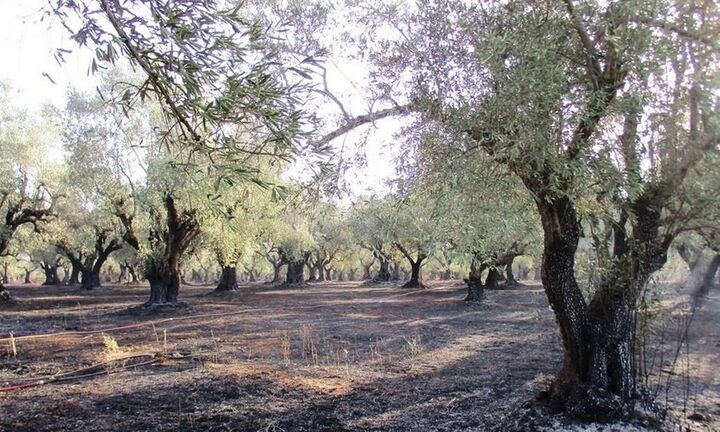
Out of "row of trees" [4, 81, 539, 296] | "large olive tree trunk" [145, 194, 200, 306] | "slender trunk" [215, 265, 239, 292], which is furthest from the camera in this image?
"slender trunk" [215, 265, 239, 292]

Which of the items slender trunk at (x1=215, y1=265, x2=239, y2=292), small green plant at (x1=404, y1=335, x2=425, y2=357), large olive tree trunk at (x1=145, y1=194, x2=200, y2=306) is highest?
large olive tree trunk at (x1=145, y1=194, x2=200, y2=306)

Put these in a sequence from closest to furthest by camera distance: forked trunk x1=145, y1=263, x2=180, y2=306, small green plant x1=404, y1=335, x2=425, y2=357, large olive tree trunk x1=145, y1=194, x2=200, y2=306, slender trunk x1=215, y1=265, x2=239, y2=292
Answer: small green plant x1=404, y1=335, x2=425, y2=357 < large olive tree trunk x1=145, y1=194, x2=200, y2=306 < forked trunk x1=145, y1=263, x2=180, y2=306 < slender trunk x1=215, y1=265, x2=239, y2=292

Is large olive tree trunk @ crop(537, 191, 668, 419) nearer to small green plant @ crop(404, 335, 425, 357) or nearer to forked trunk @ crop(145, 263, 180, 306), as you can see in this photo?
small green plant @ crop(404, 335, 425, 357)

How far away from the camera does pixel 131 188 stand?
68.0 feet

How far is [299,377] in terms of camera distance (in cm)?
872

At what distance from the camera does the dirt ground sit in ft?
21.1

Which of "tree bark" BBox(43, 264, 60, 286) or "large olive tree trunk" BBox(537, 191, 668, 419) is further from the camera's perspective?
"tree bark" BBox(43, 264, 60, 286)

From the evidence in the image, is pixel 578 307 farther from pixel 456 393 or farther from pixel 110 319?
pixel 110 319

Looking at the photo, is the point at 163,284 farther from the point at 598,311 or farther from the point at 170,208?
the point at 598,311

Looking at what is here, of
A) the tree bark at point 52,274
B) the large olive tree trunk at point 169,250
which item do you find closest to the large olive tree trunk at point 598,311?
the large olive tree trunk at point 169,250

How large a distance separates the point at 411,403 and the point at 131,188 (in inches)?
673

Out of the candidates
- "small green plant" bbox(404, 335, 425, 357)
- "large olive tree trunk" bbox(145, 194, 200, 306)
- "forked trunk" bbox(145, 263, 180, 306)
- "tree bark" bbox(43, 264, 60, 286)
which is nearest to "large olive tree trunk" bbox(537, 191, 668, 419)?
"small green plant" bbox(404, 335, 425, 357)

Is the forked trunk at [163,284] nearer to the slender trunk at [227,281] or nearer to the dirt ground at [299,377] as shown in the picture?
the dirt ground at [299,377]

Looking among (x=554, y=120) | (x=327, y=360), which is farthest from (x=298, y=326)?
(x=554, y=120)
